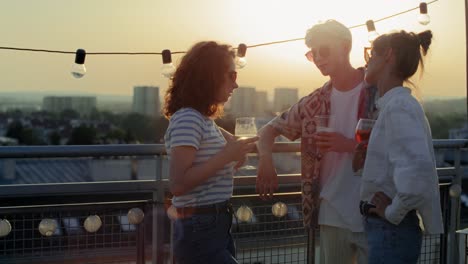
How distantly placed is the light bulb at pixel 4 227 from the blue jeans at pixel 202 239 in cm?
93

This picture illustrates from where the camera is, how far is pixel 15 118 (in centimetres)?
7669

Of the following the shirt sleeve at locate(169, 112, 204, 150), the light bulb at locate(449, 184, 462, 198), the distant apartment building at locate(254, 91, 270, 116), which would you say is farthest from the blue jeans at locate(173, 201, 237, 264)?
the distant apartment building at locate(254, 91, 270, 116)

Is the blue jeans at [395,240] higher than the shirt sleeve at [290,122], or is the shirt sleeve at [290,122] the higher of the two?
the shirt sleeve at [290,122]

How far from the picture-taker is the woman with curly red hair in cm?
248

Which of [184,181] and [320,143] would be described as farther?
[320,143]

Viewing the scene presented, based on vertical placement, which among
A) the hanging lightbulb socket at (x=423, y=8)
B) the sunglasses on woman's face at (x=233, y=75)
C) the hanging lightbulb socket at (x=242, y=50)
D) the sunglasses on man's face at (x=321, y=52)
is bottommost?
the sunglasses on woman's face at (x=233, y=75)

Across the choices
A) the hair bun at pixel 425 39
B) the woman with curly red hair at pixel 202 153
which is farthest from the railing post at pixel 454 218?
the woman with curly red hair at pixel 202 153

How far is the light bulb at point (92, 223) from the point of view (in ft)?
10.5

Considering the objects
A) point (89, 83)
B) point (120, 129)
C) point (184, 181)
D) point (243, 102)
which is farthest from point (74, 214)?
point (120, 129)

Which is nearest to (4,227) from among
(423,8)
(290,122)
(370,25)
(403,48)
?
(290,122)

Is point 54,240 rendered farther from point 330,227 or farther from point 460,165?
point 460,165

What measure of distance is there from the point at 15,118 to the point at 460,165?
77.0 metres

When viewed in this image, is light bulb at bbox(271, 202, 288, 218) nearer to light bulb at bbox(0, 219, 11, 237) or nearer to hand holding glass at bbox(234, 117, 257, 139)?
hand holding glass at bbox(234, 117, 257, 139)

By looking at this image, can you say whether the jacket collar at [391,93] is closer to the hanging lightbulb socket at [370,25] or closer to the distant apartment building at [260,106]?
the distant apartment building at [260,106]
